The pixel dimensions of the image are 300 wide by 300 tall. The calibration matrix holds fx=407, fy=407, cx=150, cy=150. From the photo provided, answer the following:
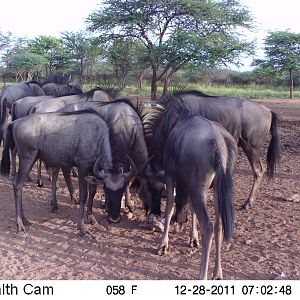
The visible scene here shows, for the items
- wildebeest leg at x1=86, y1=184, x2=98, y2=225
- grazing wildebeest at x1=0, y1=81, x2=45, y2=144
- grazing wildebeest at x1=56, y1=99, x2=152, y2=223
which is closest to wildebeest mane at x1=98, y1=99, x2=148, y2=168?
grazing wildebeest at x1=56, y1=99, x2=152, y2=223

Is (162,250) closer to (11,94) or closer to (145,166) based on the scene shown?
(145,166)

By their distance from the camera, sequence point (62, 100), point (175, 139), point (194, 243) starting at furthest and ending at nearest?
point (62, 100) < point (194, 243) < point (175, 139)

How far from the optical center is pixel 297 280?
438 cm

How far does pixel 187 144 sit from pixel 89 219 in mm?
2531

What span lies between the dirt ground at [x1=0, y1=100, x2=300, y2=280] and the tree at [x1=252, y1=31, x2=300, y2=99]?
115ft

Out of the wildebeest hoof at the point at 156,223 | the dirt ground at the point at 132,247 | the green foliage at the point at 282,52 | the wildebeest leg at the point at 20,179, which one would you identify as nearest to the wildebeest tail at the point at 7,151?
the wildebeest leg at the point at 20,179

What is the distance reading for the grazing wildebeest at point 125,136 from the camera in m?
6.25

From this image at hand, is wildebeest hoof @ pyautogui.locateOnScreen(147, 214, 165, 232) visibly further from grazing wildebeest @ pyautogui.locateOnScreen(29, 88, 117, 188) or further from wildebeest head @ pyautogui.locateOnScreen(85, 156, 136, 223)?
grazing wildebeest @ pyautogui.locateOnScreen(29, 88, 117, 188)

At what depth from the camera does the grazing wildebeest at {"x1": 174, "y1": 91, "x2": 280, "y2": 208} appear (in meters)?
7.54

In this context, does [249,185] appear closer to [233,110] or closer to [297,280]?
[233,110]

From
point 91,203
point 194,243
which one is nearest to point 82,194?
point 91,203

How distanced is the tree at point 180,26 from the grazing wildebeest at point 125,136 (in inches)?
670

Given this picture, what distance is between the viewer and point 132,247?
555 cm
